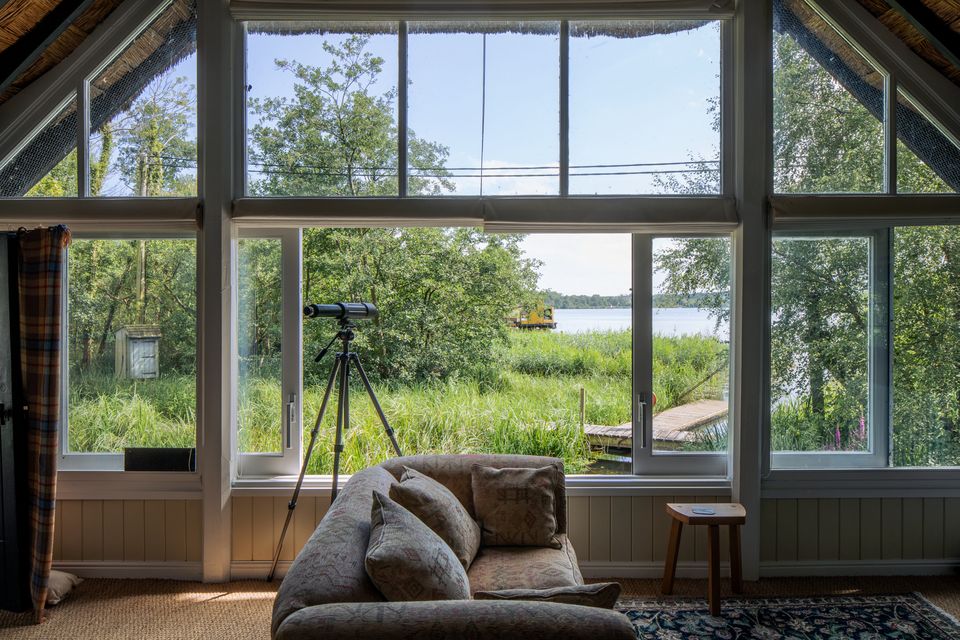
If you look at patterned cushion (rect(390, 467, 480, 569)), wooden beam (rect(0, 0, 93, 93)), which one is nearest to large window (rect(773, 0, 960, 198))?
patterned cushion (rect(390, 467, 480, 569))

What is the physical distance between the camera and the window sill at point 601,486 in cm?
337

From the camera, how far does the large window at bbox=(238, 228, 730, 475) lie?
3.50 metres

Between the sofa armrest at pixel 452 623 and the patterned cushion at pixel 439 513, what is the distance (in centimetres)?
80

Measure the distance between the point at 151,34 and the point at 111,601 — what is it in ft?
9.67

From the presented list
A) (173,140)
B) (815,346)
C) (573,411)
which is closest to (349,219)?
(173,140)

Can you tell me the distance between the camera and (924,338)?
3479mm

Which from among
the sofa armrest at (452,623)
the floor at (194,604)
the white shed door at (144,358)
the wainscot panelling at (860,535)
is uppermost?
the white shed door at (144,358)

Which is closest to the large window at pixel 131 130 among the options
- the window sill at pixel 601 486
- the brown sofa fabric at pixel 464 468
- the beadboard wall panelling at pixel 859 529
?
the window sill at pixel 601 486

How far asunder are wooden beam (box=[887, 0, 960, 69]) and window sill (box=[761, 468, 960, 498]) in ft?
6.98

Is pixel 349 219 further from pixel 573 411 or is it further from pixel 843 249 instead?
pixel 843 249

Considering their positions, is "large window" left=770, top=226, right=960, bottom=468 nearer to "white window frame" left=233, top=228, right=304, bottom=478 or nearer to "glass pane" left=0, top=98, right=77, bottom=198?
"white window frame" left=233, top=228, right=304, bottom=478

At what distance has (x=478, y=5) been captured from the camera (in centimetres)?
339

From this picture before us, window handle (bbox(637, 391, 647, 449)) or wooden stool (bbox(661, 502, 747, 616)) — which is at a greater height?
window handle (bbox(637, 391, 647, 449))

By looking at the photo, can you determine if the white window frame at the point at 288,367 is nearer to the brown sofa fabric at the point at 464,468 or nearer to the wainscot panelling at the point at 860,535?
the brown sofa fabric at the point at 464,468
